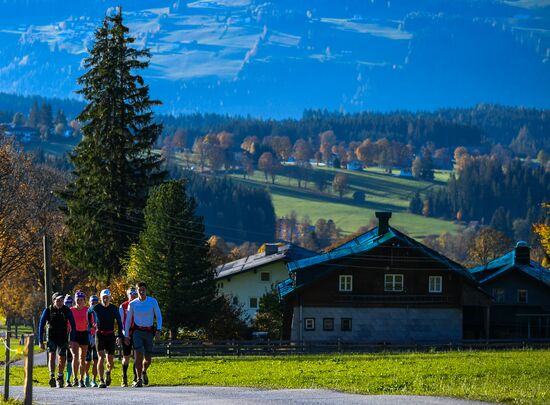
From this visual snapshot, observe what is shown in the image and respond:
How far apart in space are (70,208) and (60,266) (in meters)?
9.28

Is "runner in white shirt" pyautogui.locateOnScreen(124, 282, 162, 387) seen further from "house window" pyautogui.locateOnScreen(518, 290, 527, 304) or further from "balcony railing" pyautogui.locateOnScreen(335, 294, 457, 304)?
"house window" pyautogui.locateOnScreen(518, 290, 527, 304)

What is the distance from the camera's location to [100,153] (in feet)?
223

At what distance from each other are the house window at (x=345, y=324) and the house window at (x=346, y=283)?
1781 millimetres

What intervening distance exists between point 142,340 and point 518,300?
55.2 meters

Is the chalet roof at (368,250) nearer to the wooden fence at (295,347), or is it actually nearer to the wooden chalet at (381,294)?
the wooden chalet at (381,294)

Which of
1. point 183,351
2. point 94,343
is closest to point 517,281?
point 183,351

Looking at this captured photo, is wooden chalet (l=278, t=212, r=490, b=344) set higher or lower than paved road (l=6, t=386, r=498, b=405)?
higher

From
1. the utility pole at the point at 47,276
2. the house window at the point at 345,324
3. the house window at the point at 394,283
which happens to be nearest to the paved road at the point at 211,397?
the utility pole at the point at 47,276

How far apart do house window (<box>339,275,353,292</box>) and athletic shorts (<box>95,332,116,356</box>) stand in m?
45.7

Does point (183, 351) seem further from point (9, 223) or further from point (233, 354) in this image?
point (9, 223)

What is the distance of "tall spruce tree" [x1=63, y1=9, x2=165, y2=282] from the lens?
→ 6800cm

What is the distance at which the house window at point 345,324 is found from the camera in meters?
71.4

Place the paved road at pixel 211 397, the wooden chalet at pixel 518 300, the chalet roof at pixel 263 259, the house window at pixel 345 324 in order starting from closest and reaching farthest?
the paved road at pixel 211 397 < the house window at pixel 345 324 < the wooden chalet at pixel 518 300 < the chalet roof at pixel 263 259

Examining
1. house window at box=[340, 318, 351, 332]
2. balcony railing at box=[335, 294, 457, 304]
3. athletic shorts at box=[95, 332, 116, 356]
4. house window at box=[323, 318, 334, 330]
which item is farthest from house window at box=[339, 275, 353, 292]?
athletic shorts at box=[95, 332, 116, 356]
